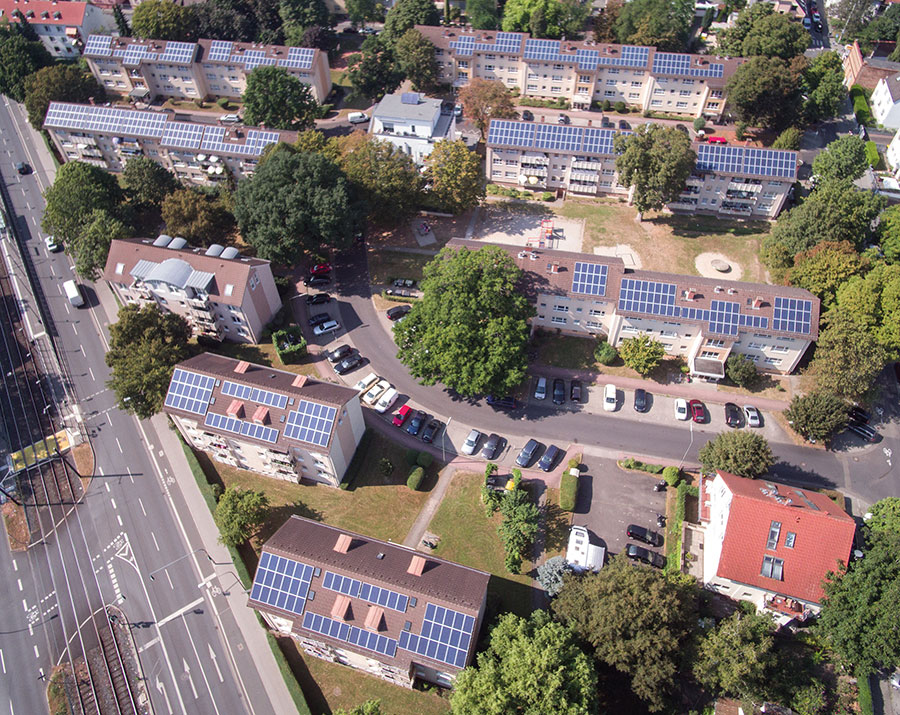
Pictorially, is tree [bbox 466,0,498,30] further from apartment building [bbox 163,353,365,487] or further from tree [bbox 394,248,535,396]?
apartment building [bbox 163,353,365,487]

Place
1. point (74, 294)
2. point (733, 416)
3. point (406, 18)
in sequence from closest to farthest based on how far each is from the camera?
point (733, 416) → point (74, 294) → point (406, 18)

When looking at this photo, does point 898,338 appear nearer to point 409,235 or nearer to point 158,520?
point 409,235

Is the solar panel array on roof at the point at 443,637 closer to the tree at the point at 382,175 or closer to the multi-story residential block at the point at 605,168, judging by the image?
the tree at the point at 382,175

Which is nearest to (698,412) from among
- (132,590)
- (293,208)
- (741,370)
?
(741,370)

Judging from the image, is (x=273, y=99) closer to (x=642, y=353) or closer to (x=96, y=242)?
(x=96, y=242)

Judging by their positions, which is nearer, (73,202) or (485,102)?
(73,202)

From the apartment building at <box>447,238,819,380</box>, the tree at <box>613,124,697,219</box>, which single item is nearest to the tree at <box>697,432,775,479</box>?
the apartment building at <box>447,238,819,380</box>

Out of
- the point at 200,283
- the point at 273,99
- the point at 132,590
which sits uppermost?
the point at 273,99
